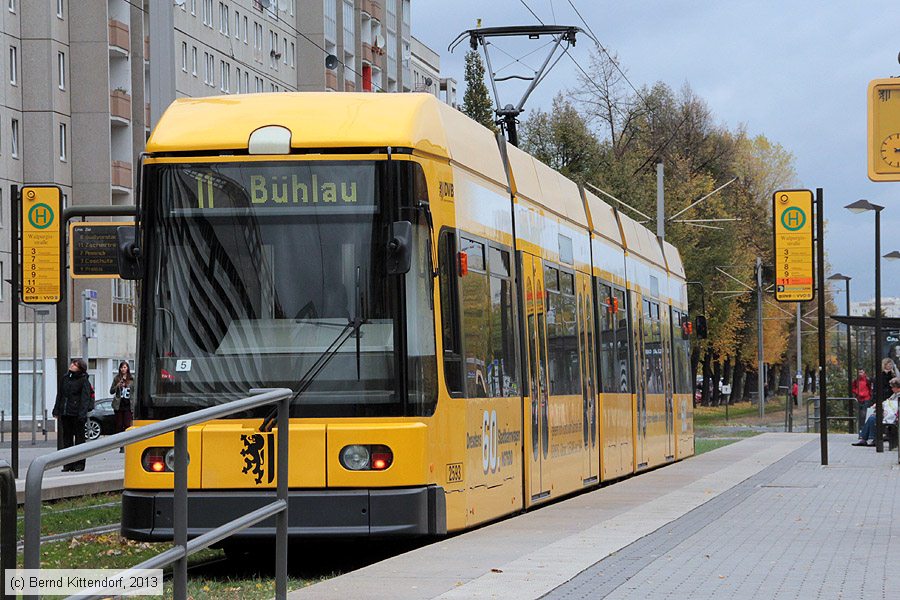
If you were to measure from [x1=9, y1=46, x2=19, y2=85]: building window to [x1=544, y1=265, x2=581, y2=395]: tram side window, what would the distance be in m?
42.4

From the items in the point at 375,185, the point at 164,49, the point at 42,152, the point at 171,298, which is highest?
the point at 42,152

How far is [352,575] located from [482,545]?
2002 millimetres

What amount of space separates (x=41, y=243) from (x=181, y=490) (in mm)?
16113

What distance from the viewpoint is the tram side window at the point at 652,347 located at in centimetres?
2506

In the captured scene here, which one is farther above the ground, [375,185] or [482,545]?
[375,185]

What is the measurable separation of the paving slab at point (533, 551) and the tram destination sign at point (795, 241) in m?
7.50

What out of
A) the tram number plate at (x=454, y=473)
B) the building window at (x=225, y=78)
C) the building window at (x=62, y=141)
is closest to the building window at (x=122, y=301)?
the building window at (x=62, y=141)

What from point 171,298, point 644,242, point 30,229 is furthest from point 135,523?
point 644,242

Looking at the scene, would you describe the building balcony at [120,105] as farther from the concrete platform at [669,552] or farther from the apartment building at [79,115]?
the concrete platform at [669,552]

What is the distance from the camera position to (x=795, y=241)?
2612 cm

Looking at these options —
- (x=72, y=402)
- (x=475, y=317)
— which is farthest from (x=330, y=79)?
(x=475, y=317)

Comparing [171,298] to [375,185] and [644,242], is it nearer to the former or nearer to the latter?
[375,185]

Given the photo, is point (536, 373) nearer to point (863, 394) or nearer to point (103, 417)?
point (863, 394)

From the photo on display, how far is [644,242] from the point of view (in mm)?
26375
